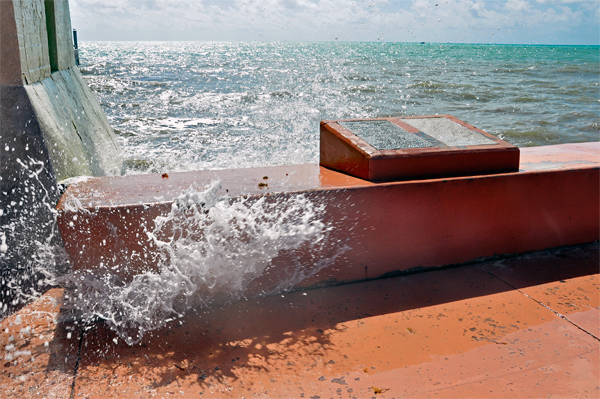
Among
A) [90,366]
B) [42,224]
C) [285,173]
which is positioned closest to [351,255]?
[285,173]

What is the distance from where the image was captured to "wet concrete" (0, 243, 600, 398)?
201cm

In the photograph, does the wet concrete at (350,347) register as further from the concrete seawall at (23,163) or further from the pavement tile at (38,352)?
the concrete seawall at (23,163)

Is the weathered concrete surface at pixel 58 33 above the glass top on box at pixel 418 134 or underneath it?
above

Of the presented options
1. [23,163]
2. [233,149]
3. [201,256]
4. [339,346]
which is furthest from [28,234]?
[233,149]

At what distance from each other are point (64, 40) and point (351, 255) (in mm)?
3624

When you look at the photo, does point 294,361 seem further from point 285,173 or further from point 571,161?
point 571,161

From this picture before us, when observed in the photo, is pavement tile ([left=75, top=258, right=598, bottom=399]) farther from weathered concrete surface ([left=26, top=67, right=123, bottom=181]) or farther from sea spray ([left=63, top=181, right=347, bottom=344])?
weathered concrete surface ([left=26, top=67, right=123, bottom=181])

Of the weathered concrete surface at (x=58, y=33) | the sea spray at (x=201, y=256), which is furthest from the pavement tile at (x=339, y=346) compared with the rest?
the weathered concrete surface at (x=58, y=33)

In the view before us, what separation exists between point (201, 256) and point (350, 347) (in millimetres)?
974

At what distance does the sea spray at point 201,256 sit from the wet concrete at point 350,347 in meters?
0.10

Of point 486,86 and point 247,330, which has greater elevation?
point 486,86

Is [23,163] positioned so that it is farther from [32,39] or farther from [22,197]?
[32,39]

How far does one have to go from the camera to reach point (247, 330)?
241cm

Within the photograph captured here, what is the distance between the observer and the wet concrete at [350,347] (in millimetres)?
2006
